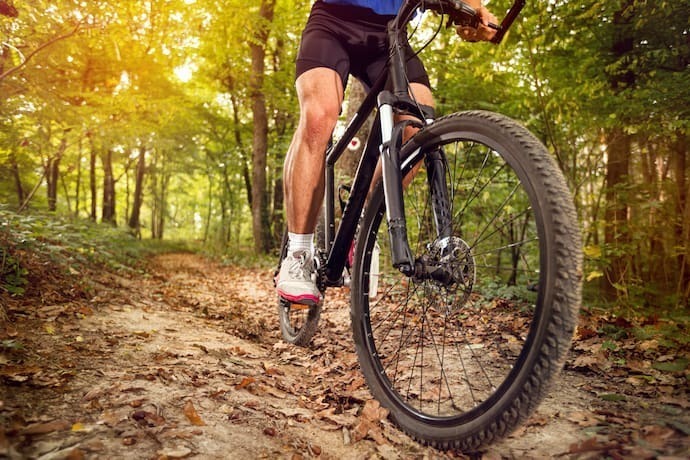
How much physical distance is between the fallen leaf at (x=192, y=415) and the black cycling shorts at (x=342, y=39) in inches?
63.8

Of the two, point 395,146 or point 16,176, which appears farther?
point 16,176

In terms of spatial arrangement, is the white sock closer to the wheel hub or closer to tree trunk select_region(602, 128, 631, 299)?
the wheel hub

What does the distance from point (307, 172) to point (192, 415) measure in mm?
1310

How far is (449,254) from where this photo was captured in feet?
4.90

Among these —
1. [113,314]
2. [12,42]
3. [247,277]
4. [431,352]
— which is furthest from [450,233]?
[247,277]

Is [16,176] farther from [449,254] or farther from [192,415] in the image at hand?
[449,254]

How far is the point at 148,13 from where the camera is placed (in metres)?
6.95

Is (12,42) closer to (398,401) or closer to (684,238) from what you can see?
(398,401)

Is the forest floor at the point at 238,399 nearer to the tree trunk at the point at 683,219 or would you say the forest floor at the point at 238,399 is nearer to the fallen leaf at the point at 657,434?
the fallen leaf at the point at 657,434

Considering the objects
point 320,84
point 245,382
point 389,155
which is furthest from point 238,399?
point 320,84

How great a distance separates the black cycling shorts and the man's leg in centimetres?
7

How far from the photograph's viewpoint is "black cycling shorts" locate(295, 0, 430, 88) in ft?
6.84

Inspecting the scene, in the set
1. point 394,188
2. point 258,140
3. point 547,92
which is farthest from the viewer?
point 258,140

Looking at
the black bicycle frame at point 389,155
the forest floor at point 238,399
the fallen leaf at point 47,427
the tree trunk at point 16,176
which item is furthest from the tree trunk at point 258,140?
the fallen leaf at point 47,427
